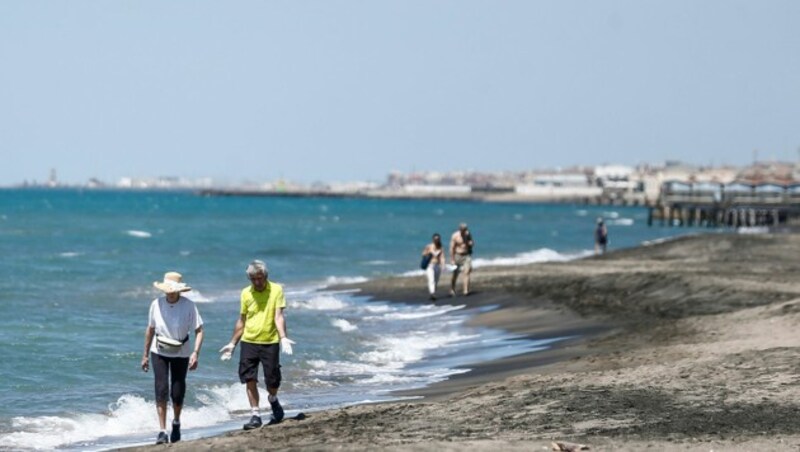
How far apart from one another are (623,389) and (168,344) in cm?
424

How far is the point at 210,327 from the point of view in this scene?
2628 centimetres

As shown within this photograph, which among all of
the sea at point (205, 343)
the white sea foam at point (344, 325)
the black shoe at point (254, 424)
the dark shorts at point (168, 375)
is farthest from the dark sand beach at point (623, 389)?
the white sea foam at point (344, 325)

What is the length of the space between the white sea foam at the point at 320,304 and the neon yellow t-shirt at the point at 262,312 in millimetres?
18268

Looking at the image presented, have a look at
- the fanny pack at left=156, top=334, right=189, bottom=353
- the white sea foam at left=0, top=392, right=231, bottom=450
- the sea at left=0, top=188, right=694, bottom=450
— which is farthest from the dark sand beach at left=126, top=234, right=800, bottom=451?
the white sea foam at left=0, top=392, right=231, bottom=450

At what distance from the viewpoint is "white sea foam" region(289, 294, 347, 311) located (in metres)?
31.5

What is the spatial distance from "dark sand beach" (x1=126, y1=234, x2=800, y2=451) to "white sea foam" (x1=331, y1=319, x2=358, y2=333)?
2422 mm

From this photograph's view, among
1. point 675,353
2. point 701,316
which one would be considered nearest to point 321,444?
point 675,353

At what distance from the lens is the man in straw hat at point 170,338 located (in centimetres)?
1228

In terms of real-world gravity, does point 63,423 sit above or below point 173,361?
below

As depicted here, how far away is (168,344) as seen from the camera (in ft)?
40.3

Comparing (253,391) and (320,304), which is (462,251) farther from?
(253,391)

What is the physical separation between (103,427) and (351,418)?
3.33 meters

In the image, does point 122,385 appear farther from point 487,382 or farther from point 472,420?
point 472,420

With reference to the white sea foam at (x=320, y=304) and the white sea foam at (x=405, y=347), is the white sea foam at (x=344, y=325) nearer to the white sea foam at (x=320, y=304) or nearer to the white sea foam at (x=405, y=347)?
the white sea foam at (x=405, y=347)
